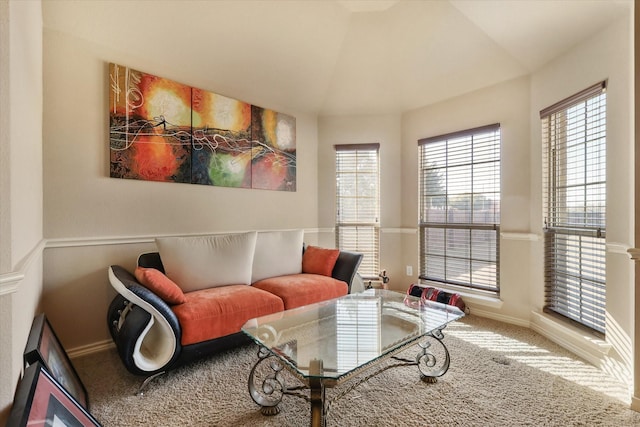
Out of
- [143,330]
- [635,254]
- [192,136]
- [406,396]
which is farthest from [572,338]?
[192,136]

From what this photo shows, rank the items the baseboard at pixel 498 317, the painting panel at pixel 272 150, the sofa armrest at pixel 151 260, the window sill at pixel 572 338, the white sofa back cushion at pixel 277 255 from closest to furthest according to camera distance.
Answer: the window sill at pixel 572 338 < the sofa armrest at pixel 151 260 < the baseboard at pixel 498 317 < the white sofa back cushion at pixel 277 255 < the painting panel at pixel 272 150

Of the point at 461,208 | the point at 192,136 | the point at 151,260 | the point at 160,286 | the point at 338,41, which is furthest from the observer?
the point at 461,208

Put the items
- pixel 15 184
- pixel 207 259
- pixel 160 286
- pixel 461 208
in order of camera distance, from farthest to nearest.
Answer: pixel 461 208 → pixel 207 259 → pixel 160 286 → pixel 15 184

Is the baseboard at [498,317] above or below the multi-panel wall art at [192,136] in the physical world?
below

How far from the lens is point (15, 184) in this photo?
4.00 ft

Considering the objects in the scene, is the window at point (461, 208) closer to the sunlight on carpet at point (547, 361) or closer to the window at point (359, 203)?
the window at point (359, 203)

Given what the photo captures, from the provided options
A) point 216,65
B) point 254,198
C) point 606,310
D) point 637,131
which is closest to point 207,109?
point 216,65

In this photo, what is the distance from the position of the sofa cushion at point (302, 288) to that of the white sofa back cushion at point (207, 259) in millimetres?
264

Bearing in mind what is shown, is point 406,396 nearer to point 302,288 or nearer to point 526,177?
point 302,288

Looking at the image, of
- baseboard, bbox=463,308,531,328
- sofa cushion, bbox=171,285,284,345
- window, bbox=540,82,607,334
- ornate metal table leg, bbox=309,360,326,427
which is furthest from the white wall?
window, bbox=540,82,607,334

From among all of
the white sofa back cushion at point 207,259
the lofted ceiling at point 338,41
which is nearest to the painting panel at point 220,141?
the lofted ceiling at point 338,41

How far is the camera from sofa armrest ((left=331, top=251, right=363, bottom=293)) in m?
3.15

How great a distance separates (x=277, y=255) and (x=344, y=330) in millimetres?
1528

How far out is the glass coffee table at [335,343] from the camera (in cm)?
139
